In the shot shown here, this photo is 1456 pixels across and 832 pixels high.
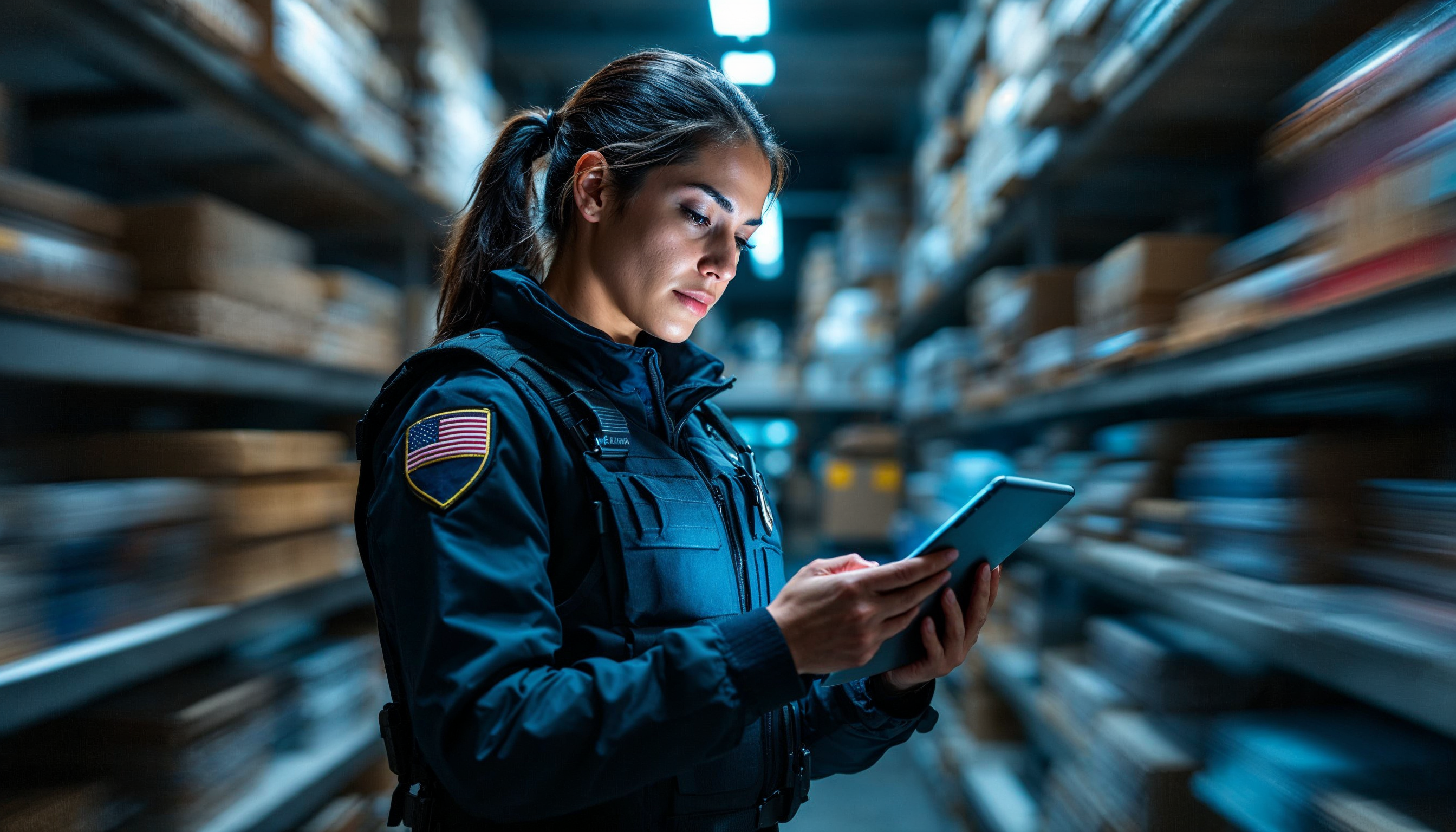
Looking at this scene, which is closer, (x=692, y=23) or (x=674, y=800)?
(x=674, y=800)

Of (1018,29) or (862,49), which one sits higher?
(862,49)

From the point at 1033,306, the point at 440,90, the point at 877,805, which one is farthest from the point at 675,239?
the point at 877,805

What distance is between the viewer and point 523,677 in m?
0.73

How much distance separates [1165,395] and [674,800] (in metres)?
1.29

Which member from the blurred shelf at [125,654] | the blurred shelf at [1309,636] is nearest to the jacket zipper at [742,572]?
the blurred shelf at [1309,636]

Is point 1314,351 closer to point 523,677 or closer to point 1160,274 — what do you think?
point 1160,274

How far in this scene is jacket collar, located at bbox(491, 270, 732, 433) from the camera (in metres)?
0.99

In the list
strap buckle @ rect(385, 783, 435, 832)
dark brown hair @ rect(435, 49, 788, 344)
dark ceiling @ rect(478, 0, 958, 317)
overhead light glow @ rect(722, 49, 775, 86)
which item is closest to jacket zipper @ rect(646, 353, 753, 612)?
dark brown hair @ rect(435, 49, 788, 344)

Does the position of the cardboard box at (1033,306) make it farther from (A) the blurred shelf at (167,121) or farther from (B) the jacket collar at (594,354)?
(A) the blurred shelf at (167,121)

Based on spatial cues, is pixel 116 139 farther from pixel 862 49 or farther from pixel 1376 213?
pixel 862 49

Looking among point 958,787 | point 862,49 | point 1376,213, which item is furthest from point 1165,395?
point 862,49

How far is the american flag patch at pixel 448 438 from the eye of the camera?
0.78m

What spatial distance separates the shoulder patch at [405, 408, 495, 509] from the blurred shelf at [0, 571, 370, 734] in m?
0.91

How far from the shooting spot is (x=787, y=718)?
3.43 ft
